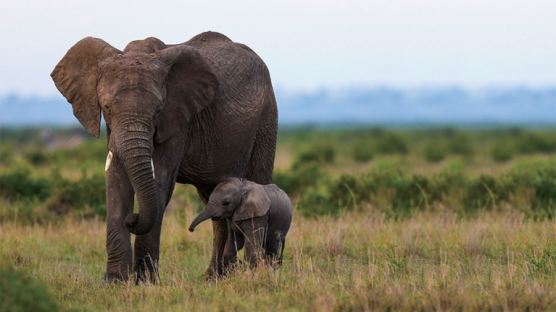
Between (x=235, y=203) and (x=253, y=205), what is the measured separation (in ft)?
0.64

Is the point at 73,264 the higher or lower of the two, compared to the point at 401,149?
higher

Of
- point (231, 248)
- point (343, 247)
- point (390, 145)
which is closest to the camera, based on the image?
point (231, 248)

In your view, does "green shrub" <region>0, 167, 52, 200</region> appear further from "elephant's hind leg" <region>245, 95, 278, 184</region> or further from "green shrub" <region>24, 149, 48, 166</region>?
"green shrub" <region>24, 149, 48, 166</region>

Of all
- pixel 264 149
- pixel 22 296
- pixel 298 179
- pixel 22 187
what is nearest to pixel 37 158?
pixel 298 179

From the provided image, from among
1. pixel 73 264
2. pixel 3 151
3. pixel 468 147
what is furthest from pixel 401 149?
pixel 73 264

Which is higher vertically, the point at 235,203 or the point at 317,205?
the point at 235,203

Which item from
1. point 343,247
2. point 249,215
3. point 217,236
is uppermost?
point 249,215

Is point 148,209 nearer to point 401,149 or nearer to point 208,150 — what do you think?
point 208,150

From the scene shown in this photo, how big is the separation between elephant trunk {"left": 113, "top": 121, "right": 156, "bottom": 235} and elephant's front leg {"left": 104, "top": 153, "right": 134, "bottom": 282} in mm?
292

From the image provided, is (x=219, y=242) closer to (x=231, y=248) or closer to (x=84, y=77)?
(x=231, y=248)

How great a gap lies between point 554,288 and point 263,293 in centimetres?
237

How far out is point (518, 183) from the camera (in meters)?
17.4

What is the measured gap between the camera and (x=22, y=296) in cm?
735

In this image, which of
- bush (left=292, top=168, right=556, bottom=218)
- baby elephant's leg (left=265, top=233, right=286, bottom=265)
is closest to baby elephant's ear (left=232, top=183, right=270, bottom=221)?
baby elephant's leg (left=265, top=233, right=286, bottom=265)
